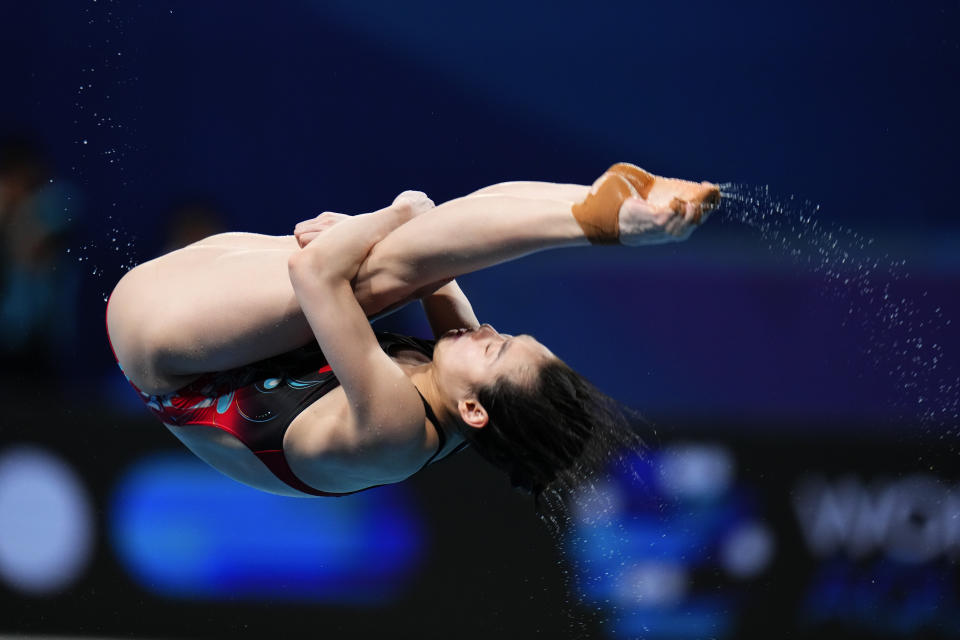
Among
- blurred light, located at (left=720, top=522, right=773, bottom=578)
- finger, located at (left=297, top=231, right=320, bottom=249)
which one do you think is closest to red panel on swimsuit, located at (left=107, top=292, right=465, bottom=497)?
finger, located at (left=297, top=231, right=320, bottom=249)

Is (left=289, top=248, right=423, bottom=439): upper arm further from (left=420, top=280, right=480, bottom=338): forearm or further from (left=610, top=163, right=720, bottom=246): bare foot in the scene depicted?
(left=610, top=163, right=720, bottom=246): bare foot

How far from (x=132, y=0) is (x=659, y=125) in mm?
2389

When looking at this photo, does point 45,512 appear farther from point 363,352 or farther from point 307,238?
point 363,352

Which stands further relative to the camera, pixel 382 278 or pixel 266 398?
pixel 266 398

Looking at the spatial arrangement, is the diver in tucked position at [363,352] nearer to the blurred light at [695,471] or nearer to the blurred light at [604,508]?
the blurred light at [604,508]

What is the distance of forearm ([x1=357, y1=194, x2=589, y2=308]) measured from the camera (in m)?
2.13

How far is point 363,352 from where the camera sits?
2346mm

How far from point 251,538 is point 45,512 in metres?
0.89

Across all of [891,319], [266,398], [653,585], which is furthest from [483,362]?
[891,319]

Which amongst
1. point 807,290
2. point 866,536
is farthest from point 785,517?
point 807,290

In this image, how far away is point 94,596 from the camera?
4.79 meters

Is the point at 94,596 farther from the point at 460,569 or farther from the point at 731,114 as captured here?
the point at 731,114

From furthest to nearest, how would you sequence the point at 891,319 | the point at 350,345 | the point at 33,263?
1. the point at 33,263
2. the point at 891,319
3. the point at 350,345

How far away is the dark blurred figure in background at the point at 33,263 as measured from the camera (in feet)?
15.9
